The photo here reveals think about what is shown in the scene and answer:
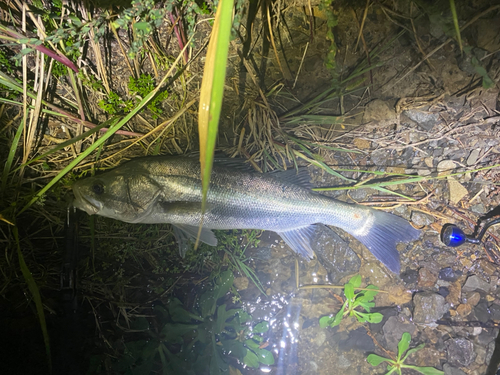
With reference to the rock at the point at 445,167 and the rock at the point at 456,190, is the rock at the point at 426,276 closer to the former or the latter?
the rock at the point at 456,190

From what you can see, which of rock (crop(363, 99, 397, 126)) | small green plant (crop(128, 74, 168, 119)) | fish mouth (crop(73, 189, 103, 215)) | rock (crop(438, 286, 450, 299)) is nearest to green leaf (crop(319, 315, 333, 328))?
rock (crop(438, 286, 450, 299))

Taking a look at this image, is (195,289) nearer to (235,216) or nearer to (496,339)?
(235,216)

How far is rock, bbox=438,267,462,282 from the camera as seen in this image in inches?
113

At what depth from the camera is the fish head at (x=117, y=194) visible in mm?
2213

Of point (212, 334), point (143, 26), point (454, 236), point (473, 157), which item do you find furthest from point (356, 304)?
point (143, 26)

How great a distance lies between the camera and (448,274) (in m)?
2.88

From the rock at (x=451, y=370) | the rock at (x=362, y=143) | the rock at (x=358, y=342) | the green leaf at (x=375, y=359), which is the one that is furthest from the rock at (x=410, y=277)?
the rock at (x=362, y=143)

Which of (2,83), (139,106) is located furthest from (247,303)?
(2,83)

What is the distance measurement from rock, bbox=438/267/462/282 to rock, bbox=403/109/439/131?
1.52 metres

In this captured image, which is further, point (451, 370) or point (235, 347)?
point (451, 370)

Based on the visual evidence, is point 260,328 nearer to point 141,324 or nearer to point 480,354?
point 141,324

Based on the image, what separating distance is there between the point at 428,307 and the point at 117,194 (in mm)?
3293

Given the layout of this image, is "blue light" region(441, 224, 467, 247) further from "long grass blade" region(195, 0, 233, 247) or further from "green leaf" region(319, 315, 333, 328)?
"long grass blade" region(195, 0, 233, 247)

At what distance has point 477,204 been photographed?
9.31 ft
